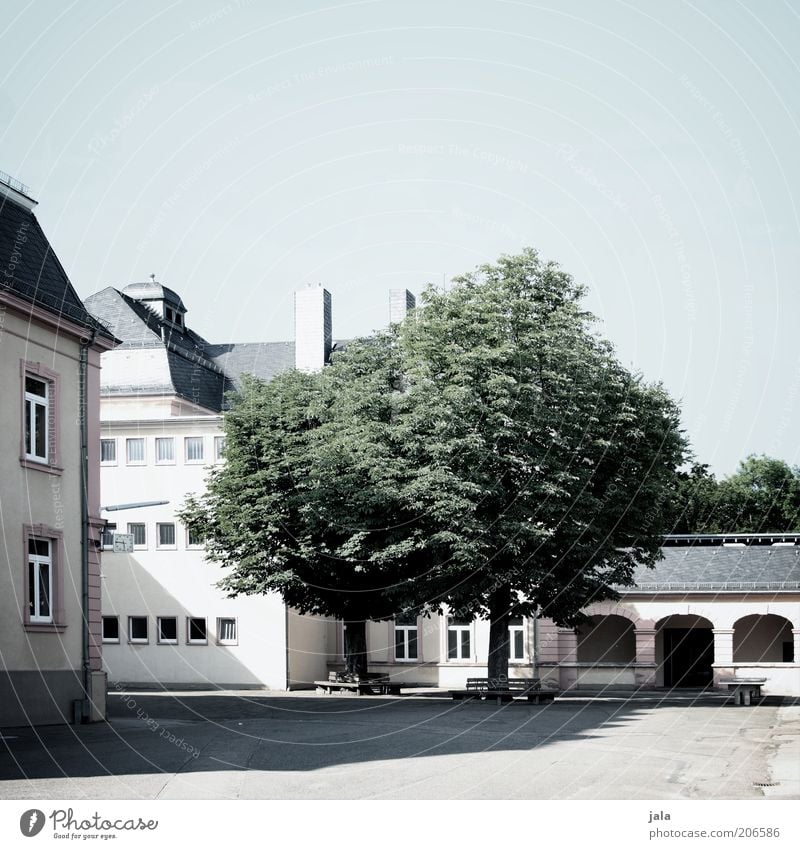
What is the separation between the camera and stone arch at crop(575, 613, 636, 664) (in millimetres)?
46438

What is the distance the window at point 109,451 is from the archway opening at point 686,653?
20.7 meters

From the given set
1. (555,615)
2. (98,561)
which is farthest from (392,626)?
(98,561)

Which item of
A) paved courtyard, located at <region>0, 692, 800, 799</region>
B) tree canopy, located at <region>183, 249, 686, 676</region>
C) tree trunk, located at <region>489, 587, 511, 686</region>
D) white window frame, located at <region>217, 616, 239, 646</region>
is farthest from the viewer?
white window frame, located at <region>217, 616, 239, 646</region>

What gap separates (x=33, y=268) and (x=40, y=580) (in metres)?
5.51

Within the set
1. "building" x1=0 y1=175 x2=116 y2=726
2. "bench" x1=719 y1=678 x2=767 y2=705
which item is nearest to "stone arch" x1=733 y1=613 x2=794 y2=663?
"bench" x1=719 y1=678 x2=767 y2=705

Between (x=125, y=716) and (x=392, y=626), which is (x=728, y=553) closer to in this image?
(x=392, y=626)

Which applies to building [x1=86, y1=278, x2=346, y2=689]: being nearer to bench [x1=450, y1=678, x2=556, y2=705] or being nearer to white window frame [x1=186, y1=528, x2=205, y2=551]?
white window frame [x1=186, y1=528, x2=205, y2=551]

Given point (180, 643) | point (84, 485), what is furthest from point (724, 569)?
point (84, 485)

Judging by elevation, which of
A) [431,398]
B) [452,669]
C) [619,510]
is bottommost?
[452,669]

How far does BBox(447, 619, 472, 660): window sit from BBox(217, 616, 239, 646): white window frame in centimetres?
759

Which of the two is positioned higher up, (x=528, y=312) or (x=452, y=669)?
(x=528, y=312)

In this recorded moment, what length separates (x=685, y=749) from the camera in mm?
18109
